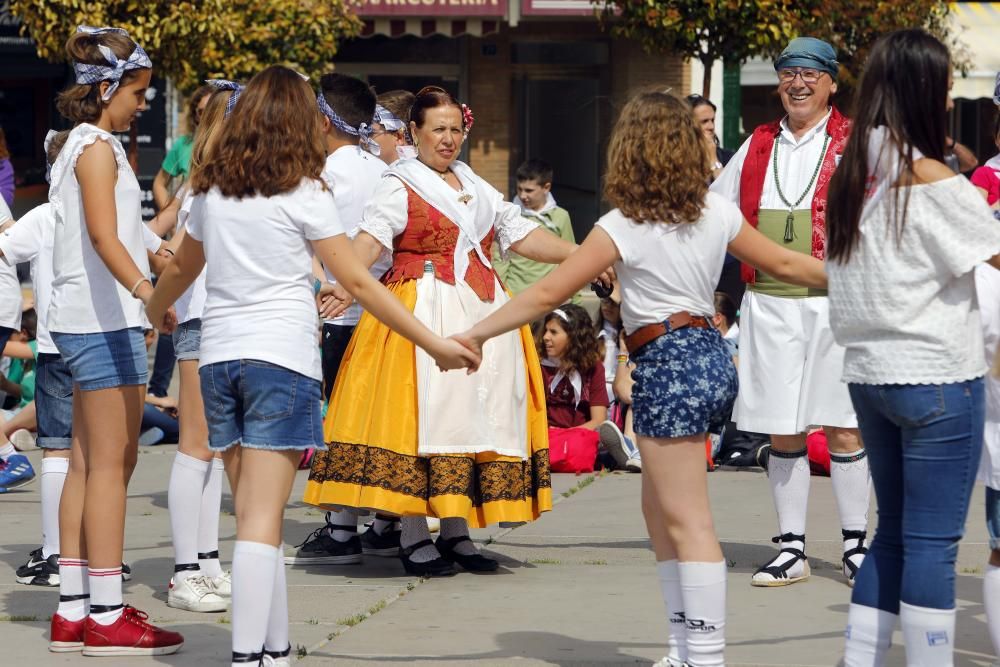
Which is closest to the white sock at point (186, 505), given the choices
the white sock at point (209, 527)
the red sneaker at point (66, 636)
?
the white sock at point (209, 527)

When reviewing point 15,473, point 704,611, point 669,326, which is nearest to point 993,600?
point 704,611

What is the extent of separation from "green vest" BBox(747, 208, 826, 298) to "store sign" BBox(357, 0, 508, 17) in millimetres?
12797

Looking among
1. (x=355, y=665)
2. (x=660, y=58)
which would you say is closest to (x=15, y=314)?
(x=355, y=665)

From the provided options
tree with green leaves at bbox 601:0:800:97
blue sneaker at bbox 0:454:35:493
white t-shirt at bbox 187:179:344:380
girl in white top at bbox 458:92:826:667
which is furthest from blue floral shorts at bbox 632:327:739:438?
tree with green leaves at bbox 601:0:800:97

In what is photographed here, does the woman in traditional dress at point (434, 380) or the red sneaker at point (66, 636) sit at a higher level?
the woman in traditional dress at point (434, 380)

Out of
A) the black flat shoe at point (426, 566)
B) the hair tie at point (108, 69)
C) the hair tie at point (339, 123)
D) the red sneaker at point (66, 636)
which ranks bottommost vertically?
the black flat shoe at point (426, 566)

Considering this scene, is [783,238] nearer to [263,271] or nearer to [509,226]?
[509,226]

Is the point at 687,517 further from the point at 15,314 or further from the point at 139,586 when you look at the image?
the point at 15,314

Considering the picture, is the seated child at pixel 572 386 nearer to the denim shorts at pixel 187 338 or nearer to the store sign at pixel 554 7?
the denim shorts at pixel 187 338

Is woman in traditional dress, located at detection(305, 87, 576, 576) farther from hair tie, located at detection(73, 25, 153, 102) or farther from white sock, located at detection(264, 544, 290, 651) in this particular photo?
white sock, located at detection(264, 544, 290, 651)

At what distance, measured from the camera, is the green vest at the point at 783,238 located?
5.92 m

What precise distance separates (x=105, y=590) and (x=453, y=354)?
4.29 ft

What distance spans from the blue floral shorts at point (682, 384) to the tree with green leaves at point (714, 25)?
1053cm

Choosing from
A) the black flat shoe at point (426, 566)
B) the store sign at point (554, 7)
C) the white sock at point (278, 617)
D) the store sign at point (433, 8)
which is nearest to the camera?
the white sock at point (278, 617)
